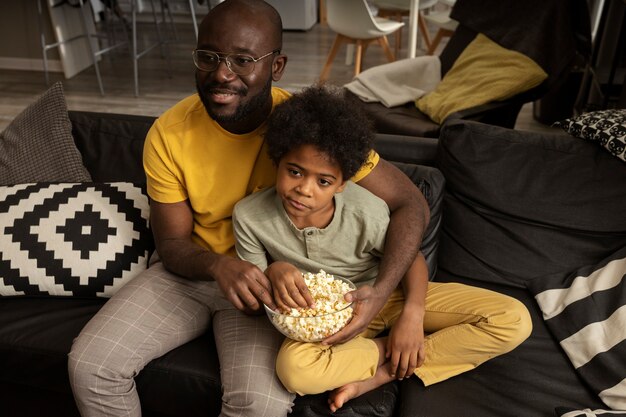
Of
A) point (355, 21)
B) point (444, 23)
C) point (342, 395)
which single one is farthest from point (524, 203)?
point (444, 23)

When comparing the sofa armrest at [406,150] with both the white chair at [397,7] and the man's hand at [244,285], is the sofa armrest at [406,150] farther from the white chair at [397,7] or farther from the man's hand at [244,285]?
the white chair at [397,7]

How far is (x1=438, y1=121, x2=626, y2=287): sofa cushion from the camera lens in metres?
1.68

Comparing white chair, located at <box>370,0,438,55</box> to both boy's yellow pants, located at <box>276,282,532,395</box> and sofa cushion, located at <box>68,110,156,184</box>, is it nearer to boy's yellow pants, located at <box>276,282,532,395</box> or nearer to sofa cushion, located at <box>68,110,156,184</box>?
sofa cushion, located at <box>68,110,156,184</box>

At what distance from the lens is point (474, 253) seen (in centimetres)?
176

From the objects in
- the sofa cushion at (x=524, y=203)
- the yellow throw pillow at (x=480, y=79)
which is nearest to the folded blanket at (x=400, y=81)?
the yellow throw pillow at (x=480, y=79)

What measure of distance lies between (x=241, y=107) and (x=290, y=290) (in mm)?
476

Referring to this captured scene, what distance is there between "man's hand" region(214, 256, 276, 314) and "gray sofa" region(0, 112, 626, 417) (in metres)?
0.23

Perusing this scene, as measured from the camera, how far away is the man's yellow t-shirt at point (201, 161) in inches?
58.5

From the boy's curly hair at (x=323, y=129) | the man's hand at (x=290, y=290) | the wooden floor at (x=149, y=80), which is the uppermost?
the boy's curly hair at (x=323, y=129)

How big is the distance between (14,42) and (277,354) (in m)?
4.59

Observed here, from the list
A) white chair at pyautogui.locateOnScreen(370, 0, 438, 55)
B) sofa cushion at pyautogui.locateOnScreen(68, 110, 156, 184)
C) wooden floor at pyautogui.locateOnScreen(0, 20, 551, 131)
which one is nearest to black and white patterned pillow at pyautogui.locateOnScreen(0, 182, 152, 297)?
sofa cushion at pyautogui.locateOnScreen(68, 110, 156, 184)

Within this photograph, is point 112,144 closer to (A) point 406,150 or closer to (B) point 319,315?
(A) point 406,150

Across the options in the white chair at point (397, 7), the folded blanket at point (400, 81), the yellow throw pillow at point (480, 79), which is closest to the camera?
the yellow throw pillow at point (480, 79)

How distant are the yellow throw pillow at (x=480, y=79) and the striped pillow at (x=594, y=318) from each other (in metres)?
1.22
